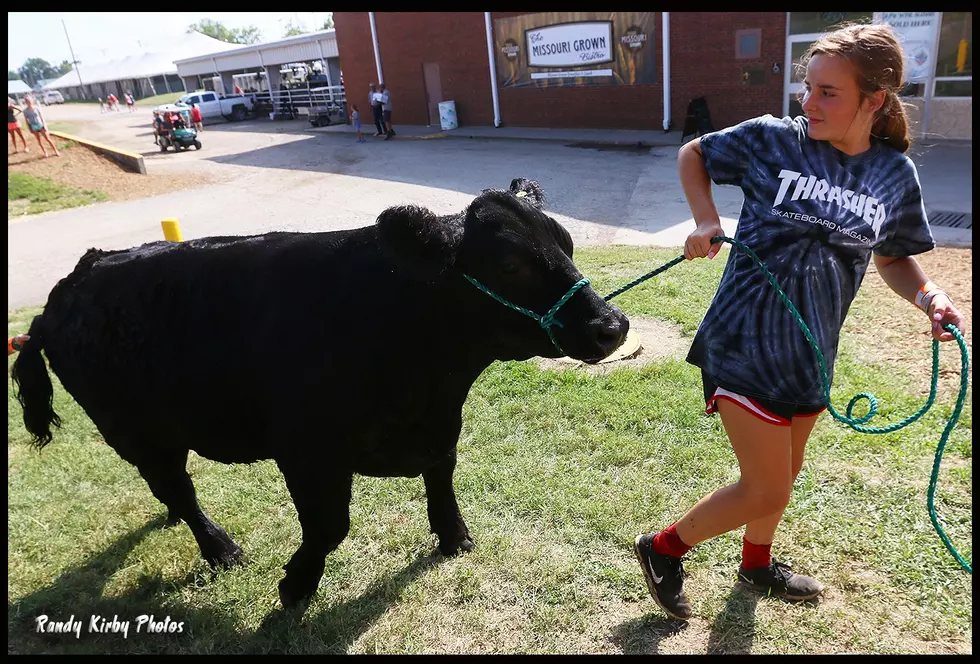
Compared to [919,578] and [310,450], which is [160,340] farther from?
[919,578]

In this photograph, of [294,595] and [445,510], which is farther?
[445,510]

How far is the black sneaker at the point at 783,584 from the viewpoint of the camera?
2.85 m

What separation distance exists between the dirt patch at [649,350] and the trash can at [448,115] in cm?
1937

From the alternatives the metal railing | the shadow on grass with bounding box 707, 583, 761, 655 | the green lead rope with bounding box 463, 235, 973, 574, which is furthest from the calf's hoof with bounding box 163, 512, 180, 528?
the metal railing

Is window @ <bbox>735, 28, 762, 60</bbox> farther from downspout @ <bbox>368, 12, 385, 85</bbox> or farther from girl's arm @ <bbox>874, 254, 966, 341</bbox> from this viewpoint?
girl's arm @ <bbox>874, 254, 966, 341</bbox>

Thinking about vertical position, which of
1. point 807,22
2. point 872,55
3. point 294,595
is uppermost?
point 807,22

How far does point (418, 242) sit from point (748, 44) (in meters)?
17.1

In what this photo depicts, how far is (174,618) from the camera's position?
308 centimetres

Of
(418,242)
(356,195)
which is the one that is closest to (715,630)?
(418,242)

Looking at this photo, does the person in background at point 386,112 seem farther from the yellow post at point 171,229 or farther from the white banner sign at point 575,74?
the yellow post at point 171,229

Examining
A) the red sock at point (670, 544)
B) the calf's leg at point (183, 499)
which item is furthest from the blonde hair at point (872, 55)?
the calf's leg at point (183, 499)

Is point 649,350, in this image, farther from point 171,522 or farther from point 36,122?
point 36,122

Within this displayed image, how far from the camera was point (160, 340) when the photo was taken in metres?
2.97

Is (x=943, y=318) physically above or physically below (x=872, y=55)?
below
